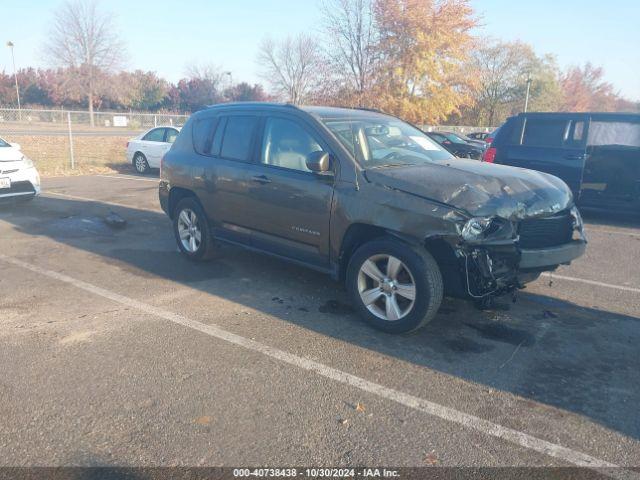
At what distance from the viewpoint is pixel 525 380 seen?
142 inches

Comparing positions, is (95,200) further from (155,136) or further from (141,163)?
(155,136)

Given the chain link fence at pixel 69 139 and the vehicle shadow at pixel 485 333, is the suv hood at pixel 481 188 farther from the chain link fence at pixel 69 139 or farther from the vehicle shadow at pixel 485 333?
the chain link fence at pixel 69 139

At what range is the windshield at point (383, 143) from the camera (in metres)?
4.80

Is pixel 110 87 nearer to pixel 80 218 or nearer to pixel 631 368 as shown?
pixel 80 218

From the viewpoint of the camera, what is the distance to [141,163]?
16.2 metres

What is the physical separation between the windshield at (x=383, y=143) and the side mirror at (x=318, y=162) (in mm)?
277

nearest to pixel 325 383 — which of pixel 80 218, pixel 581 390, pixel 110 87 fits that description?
pixel 581 390

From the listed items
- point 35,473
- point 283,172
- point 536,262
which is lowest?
point 35,473

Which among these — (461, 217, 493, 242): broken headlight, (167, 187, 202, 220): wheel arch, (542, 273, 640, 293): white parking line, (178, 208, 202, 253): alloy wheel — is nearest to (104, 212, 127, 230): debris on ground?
(167, 187, 202, 220): wheel arch

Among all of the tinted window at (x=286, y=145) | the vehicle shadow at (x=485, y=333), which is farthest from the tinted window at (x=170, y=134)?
the tinted window at (x=286, y=145)

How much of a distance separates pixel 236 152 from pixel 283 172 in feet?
2.86

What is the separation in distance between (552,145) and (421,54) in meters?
20.9

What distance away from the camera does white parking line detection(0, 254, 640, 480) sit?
2.78 metres

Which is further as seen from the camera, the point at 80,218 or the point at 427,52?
the point at 427,52
